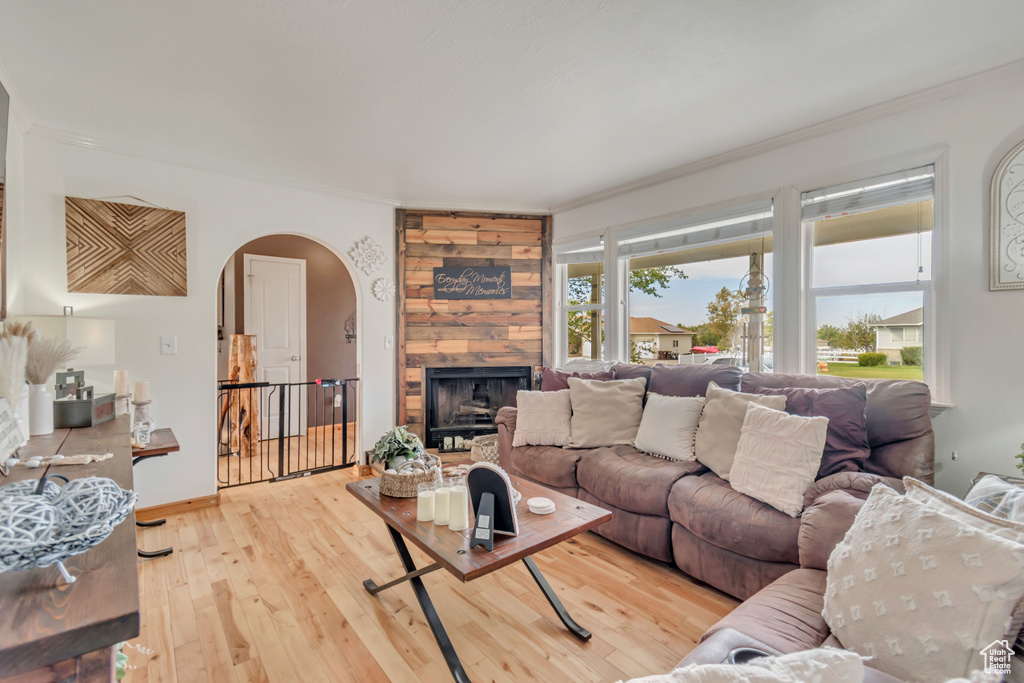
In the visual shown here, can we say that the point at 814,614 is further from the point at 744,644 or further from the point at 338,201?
the point at 338,201

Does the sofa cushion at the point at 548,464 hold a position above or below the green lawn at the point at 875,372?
below

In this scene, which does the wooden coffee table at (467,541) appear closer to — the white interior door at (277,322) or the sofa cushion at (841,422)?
the sofa cushion at (841,422)

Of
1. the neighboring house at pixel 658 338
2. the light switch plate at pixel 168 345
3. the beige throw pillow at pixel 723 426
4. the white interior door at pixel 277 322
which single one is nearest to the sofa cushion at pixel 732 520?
the beige throw pillow at pixel 723 426

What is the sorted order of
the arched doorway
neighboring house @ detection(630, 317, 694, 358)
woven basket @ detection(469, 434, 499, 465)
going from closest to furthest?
neighboring house @ detection(630, 317, 694, 358) → woven basket @ detection(469, 434, 499, 465) → the arched doorway

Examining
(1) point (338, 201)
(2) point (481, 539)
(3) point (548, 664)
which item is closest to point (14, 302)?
(1) point (338, 201)

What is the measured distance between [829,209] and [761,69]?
1113 millimetres

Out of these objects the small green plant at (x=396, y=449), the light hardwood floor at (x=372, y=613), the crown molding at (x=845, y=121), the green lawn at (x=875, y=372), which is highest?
the crown molding at (x=845, y=121)

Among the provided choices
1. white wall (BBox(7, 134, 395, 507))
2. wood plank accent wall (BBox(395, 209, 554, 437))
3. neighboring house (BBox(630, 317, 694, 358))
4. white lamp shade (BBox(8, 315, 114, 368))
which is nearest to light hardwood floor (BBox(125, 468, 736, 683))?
white wall (BBox(7, 134, 395, 507))

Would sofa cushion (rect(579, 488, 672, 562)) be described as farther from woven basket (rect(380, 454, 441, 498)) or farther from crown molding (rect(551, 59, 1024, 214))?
crown molding (rect(551, 59, 1024, 214))

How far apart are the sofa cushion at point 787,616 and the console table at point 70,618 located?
136 centimetres

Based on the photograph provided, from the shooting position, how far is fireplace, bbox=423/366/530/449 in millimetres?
4562

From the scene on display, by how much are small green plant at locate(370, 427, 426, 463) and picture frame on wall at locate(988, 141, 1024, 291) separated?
2.94 metres

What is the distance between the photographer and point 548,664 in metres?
1.76

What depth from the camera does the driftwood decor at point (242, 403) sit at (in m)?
4.85
